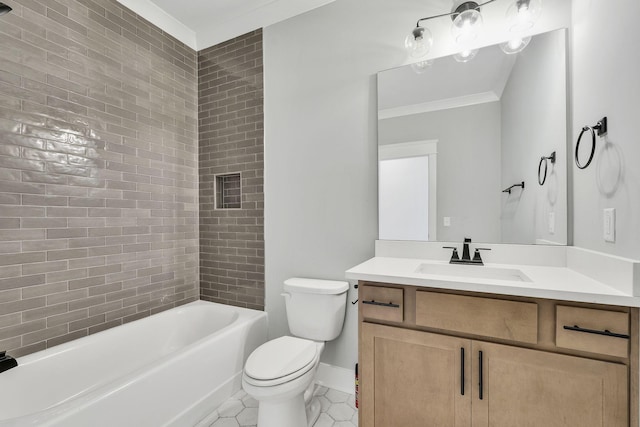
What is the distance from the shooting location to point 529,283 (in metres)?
1.15

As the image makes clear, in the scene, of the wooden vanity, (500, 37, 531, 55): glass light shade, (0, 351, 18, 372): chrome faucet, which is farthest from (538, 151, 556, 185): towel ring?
(0, 351, 18, 372): chrome faucet

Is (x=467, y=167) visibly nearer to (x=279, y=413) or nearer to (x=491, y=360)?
(x=491, y=360)

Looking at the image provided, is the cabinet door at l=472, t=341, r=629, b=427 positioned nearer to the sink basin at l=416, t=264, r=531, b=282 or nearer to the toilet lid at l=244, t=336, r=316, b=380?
the sink basin at l=416, t=264, r=531, b=282

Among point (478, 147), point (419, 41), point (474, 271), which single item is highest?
point (419, 41)

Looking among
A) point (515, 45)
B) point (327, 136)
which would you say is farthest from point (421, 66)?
point (327, 136)

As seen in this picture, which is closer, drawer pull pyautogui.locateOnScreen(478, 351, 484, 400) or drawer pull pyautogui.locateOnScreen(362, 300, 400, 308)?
drawer pull pyautogui.locateOnScreen(478, 351, 484, 400)

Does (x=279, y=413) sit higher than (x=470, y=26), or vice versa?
(x=470, y=26)

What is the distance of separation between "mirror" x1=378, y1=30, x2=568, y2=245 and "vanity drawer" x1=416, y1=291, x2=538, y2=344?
59 cm

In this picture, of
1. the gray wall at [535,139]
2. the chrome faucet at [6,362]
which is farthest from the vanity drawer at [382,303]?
the chrome faucet at [6,362]

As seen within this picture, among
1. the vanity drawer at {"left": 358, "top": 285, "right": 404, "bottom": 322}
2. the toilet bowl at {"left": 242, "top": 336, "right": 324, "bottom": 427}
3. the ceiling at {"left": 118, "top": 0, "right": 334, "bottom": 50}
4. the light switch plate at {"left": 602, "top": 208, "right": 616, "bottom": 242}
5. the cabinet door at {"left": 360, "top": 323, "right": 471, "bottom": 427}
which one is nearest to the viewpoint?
the light switch plate at {"left": 602, "top": 208, "right": 616, "bottom": 242}

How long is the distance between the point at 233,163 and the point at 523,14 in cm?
209

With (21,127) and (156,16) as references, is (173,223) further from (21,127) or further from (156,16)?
(156,16)

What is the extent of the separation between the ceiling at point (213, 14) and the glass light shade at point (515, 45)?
119 centimetres

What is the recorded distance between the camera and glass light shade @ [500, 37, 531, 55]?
158 cm
